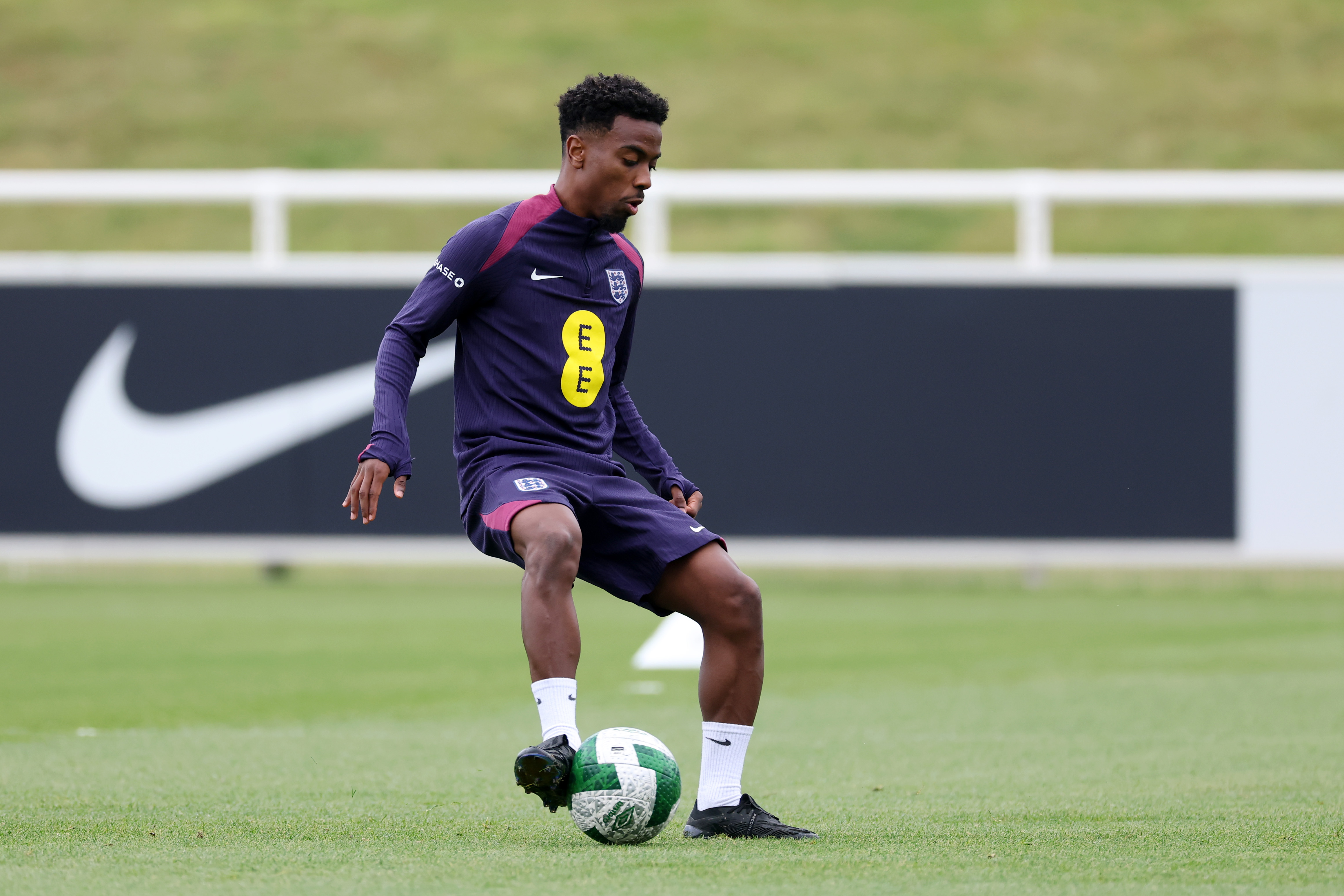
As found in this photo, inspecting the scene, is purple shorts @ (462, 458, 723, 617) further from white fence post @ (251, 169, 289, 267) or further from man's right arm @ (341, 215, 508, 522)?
white fence post @ (251, 169, 289, 267)

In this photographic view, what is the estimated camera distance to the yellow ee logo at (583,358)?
573 centimetres

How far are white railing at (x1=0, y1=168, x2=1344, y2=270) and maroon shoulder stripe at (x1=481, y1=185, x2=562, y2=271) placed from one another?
28.5 ft

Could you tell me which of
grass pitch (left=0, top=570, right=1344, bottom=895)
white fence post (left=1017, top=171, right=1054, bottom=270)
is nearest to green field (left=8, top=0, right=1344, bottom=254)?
white fence post (left=1017, top=171, right=1054, bottom=270)

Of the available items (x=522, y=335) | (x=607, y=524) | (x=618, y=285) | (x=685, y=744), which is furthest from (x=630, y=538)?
(x=685, y=744)

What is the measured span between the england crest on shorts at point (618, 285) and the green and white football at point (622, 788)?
4.29 ft

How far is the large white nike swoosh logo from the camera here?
14836 mm

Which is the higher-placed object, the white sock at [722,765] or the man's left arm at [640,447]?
the man's left arm at [640,447]

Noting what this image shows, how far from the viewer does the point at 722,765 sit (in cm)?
561

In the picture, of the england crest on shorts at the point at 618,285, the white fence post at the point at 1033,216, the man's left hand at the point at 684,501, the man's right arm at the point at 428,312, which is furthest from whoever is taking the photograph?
the white fence post at the point at 1033,216

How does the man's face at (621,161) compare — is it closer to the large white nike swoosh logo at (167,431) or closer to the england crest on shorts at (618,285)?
the england crest on shorts at (618,285)

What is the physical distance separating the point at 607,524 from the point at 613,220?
88 cm

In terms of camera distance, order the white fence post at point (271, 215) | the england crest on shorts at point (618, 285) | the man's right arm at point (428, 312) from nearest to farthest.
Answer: the man's right arm at point (428, 312) → the england crest on shorts at point (618, 285) → the white fence post at point (271, 215)

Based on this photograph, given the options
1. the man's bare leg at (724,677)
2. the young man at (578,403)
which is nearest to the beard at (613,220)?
the young man at (578,403)

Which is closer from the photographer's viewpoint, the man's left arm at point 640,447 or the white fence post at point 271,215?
the man's left arm at point 640,447
